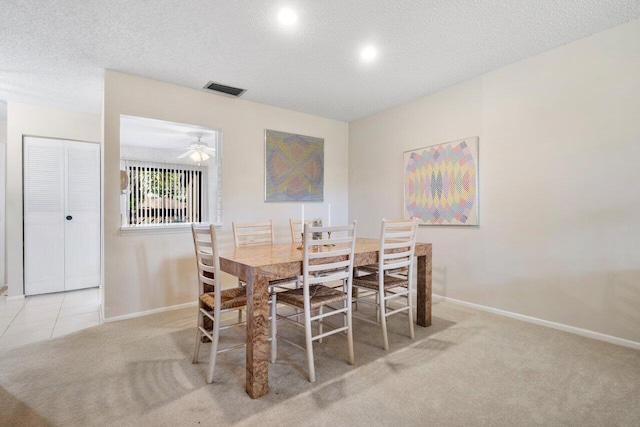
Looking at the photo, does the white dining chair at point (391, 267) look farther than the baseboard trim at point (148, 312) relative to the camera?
No

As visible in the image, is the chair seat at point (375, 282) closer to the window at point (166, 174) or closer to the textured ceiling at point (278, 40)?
the textured ceiling at point (278, 40)

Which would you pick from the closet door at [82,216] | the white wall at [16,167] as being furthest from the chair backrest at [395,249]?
the white wall at [16,167]

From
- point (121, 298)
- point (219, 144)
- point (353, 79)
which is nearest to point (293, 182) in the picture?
point (219, 144)

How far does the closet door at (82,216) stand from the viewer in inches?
162

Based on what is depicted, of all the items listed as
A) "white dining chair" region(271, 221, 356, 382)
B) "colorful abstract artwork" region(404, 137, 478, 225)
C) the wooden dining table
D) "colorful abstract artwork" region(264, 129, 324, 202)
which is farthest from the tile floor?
"colorful abstract artwork" region(404, 137, 478, 225)

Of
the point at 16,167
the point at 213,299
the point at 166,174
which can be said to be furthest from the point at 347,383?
the point at 166,174

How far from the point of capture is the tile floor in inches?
105

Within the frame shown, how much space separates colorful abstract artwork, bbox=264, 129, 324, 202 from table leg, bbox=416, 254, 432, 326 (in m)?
2.07

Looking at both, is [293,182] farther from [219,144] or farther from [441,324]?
[441,324]

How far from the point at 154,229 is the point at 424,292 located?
9.15 ft

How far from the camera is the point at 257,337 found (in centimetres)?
173

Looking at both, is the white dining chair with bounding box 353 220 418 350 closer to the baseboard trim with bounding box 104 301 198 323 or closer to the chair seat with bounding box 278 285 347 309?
the chair seat with bounding box 278 285 347 309

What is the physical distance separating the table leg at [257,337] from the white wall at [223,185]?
2.00 meters

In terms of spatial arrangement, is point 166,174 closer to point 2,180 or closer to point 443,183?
point 2,180
